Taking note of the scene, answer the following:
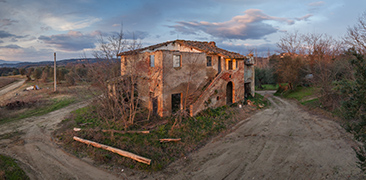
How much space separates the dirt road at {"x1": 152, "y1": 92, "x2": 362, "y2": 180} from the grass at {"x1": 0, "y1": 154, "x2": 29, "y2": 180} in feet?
19.3

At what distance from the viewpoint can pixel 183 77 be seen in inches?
611

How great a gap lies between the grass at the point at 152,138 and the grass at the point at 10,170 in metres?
2.23

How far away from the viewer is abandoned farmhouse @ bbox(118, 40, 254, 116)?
14250 mm

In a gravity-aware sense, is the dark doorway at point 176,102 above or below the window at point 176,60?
below

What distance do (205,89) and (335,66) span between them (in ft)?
57.0

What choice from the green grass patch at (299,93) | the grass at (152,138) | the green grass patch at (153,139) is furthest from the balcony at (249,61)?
the green grass patch at (153,139)

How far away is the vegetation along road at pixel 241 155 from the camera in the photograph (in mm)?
8211

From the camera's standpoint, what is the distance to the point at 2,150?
10258mm

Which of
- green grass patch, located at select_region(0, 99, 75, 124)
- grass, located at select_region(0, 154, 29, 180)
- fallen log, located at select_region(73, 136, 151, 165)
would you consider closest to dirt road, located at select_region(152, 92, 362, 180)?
fallen log, located at select_region(73, 136, 151, 165)

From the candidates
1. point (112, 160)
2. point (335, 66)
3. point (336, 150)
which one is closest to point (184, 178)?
point (112, 160)

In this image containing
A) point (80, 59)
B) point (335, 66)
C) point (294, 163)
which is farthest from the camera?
point (335, 66)

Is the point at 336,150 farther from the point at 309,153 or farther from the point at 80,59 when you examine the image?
the point at 80,59

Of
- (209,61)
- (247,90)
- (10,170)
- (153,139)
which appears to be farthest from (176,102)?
(247,90)

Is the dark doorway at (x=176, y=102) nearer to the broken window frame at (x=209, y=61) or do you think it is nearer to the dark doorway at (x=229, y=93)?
the broken window frame at (x=209, y=61)
